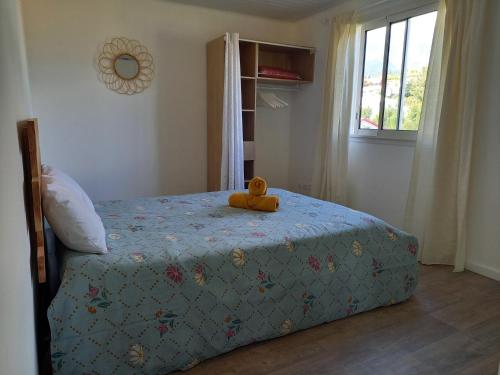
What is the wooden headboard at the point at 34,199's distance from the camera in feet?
4.44

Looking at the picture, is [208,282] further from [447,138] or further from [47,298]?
[447,138]

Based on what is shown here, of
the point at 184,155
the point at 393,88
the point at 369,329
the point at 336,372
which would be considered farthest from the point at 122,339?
the point at 393,88

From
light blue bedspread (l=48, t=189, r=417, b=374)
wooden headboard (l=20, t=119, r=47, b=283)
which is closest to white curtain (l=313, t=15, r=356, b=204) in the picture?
light blue bedspread (l=48, t=189, r=417, b=374)

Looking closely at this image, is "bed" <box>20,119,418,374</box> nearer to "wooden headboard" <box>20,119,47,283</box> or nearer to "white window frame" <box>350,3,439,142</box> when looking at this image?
"wooden headboard" <box>20,119,47,283</box>

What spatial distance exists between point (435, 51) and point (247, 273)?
235 cm

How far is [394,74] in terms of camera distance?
333 cm

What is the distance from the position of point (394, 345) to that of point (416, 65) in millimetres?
2382

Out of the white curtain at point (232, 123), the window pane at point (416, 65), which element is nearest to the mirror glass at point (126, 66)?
the white curtain at point (232, 123)

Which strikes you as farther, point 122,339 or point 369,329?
point 369,329

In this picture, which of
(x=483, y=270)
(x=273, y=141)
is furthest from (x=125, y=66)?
(x=483, y=270)

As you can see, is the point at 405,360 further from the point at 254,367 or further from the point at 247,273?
the point at 247,273

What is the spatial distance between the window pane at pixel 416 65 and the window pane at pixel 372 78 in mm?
291

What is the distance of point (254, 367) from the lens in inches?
66.9

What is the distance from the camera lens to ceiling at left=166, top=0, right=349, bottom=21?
146 inches
